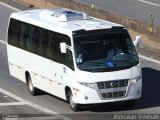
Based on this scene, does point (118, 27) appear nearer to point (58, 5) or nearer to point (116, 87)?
point (116, 87)

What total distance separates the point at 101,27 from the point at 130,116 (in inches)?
124

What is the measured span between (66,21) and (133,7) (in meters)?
22.8

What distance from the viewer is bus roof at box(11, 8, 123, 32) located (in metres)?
22.4

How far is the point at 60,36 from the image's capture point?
22.7 meters

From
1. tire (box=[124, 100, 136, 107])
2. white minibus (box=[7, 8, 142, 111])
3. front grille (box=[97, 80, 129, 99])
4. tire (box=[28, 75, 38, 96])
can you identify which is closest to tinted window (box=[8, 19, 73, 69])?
white minibus (box=[7, 8, 142, 111])

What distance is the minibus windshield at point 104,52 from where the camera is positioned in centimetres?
2141

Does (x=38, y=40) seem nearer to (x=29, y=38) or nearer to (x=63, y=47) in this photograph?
(x=29, y=38)

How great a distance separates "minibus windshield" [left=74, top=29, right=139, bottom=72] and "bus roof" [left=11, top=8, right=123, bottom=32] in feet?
1.36

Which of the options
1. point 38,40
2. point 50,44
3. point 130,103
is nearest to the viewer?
point 130,103

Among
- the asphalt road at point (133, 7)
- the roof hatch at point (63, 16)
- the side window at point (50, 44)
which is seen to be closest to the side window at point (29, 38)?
the roof hatch at point (63, 16)

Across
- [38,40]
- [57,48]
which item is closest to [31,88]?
[38,40]

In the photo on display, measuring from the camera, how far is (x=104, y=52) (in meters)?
21.8

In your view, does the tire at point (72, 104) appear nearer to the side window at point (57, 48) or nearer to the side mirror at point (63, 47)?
the side window at point (57, 48)

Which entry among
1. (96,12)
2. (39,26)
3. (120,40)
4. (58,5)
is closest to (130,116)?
(120,40)
